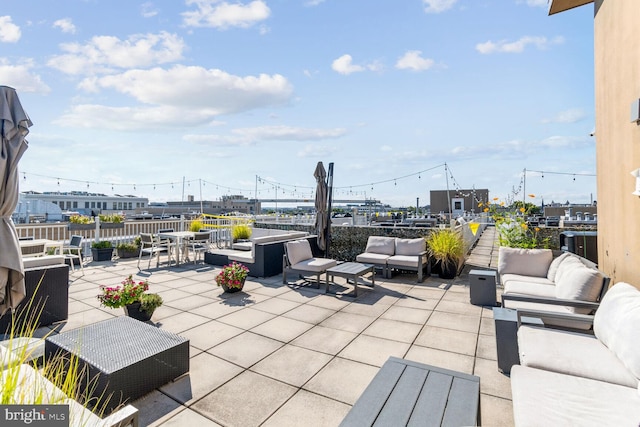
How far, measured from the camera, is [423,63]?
7.24 metres

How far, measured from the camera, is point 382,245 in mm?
6684

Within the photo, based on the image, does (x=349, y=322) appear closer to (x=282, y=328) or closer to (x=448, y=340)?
(x=282, y=328)

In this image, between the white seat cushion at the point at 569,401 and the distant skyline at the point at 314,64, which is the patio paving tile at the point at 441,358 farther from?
the distant skyline at the point at 314,64

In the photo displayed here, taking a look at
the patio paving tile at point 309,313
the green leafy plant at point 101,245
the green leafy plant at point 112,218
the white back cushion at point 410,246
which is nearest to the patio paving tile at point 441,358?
the patio paving tile at point 309,313

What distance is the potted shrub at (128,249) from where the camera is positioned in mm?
8554

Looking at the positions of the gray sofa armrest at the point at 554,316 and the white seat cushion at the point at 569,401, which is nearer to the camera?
the white seat cushion at the point at 569,401

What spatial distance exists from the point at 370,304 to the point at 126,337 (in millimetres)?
3184

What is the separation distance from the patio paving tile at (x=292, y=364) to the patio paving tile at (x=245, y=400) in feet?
0.31

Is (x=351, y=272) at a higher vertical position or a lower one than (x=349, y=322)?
higher

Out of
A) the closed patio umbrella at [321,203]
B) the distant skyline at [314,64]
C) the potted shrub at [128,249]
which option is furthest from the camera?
the potted shrub at [128,249]

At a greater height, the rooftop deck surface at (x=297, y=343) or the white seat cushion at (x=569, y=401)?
the white seat cushion at (x=569, y=401)

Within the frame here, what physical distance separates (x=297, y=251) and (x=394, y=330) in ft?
9.23

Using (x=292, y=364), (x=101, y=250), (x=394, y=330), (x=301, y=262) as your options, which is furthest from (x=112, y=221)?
Result: (x=394, y=330)

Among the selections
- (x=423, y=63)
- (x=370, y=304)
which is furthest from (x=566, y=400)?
(x=423, y=63)
